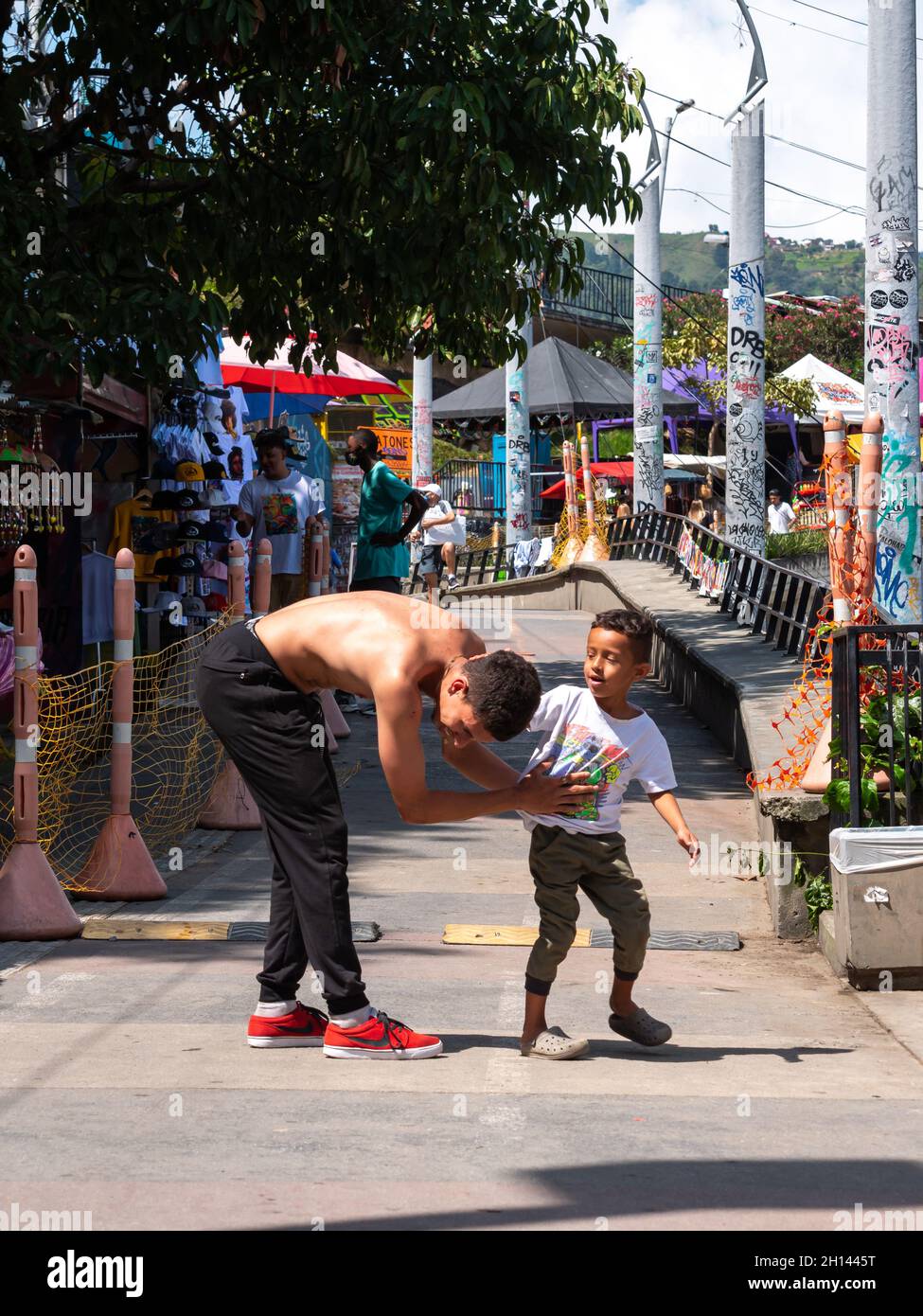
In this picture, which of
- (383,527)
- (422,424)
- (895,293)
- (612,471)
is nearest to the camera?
(895,293)

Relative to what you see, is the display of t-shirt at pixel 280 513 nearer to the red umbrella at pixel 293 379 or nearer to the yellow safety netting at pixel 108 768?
the yellow safety netting at pixel 108 768

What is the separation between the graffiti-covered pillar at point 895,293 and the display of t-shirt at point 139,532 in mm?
5331

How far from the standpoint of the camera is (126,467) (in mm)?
13680

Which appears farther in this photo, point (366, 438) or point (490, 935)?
point (366, 438)

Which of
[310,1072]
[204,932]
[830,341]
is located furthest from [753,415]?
[830,341]

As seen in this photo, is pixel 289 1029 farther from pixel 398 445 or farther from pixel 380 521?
pixel 398 445

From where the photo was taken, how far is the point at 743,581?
55.5 feet

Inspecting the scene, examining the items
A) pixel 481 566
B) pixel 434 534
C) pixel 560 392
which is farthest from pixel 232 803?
pixel 560 392

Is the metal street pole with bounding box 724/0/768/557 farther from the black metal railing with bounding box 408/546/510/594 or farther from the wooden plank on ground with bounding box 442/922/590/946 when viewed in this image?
the wooden plank on ground with bounding box 442/922/590/946

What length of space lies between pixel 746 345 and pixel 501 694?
654 inches

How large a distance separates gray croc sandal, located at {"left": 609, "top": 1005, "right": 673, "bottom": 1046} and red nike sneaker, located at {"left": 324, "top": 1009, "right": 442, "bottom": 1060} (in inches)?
25.9

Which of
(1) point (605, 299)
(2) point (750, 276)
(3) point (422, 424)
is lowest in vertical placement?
(3) point (422, 424)

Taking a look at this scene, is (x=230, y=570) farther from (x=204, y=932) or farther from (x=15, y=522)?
(x=204, y=932)

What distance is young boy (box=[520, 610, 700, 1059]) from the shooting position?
5367 millimetres
